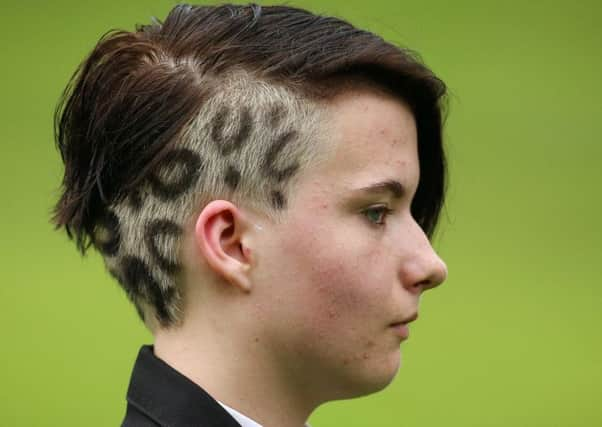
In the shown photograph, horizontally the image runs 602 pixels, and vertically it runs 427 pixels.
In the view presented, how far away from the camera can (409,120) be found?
144cm

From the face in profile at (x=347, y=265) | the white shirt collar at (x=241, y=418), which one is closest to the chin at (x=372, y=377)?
the face in profile at (x=347, y=265)

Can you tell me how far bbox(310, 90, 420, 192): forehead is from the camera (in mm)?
1346

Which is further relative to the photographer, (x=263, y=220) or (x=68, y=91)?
(x=68, y=91)

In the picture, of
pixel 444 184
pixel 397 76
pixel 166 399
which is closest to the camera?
pixel 166 399

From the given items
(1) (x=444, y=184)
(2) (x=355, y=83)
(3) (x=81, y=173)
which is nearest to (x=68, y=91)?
(3) (x=81, y=173)

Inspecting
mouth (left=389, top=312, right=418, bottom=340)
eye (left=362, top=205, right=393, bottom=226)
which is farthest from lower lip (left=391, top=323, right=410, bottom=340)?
eye (left=362, top=205, right=393, bottom=226)

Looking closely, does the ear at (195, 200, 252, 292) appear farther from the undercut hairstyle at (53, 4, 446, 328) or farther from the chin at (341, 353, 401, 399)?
the chin at (341, 353, 401, 399)

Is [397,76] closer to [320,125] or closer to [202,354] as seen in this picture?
[320,125]

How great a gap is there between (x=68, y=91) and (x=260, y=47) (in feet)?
0.93

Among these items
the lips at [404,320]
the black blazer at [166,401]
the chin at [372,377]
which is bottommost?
the black blazer at [166,401]

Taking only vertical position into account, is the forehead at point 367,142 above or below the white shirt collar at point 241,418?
above

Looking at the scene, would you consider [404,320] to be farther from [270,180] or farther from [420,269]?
[270,180]

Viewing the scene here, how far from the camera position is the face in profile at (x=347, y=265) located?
52.2 inches

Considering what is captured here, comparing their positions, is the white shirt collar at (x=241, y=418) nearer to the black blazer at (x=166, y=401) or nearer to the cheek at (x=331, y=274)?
the black blazer at (x=166, y=401)
